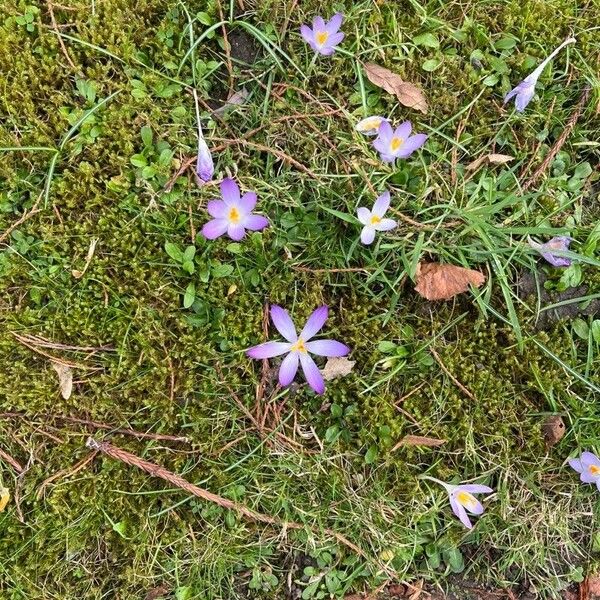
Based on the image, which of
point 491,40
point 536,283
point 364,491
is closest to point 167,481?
point 364,491

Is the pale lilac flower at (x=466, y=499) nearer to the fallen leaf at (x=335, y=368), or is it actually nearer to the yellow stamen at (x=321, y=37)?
the fallen leaf at (x=335, y=368)

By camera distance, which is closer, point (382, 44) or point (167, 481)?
point (167, 481)

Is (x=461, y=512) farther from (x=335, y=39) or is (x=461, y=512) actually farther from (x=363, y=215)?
(x=335, y=39)

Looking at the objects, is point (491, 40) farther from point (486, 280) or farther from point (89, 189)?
point (89, 189)

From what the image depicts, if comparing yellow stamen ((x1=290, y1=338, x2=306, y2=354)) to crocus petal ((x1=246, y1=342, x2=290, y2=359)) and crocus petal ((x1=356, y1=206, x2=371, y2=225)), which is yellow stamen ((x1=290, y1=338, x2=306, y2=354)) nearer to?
crocus petal ((x1=246, y1=342, x2=290, y2=359))

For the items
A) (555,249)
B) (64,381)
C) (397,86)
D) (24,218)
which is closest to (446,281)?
(555,249)

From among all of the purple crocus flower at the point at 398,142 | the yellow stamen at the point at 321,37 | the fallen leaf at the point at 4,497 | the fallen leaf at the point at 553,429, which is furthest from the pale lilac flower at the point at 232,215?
the fallen leaf at the point at 553,429

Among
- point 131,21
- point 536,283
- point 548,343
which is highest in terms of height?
point 131,21
